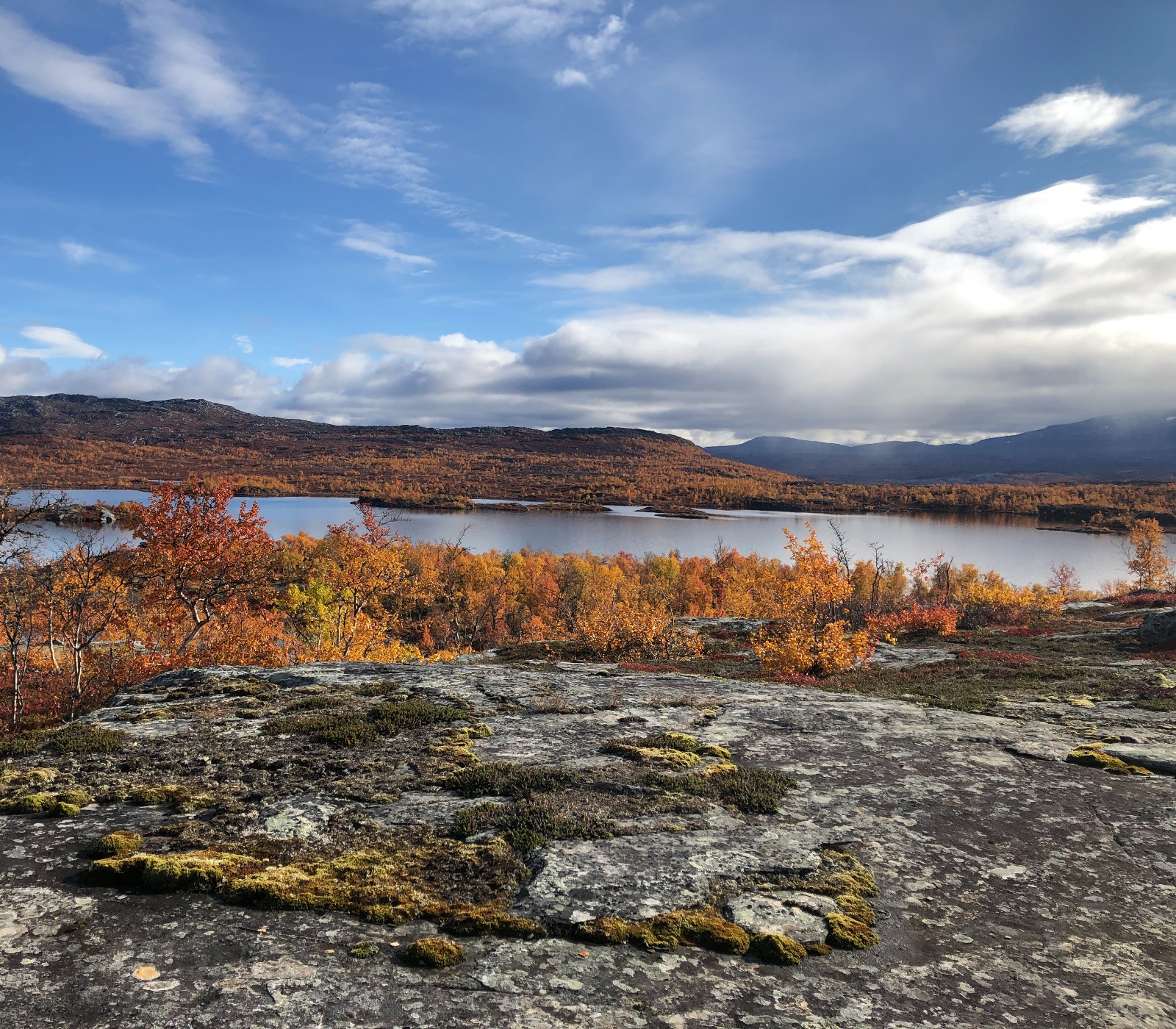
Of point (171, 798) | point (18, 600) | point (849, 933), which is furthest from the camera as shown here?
point (18, 600)

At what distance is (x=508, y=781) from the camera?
8031mm

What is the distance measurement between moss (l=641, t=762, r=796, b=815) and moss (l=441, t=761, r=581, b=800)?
1093mm

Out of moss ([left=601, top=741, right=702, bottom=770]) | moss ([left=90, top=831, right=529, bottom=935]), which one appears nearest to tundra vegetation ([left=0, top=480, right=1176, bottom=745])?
moss ([left=601, top=741, right=702, bottom=770])

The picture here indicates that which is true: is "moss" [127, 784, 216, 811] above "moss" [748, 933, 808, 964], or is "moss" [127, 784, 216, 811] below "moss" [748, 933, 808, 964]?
below

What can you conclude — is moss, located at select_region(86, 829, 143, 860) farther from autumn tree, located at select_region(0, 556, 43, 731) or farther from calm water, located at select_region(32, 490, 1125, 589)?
calm water, located at select_region(32, 490, 1125, 589)

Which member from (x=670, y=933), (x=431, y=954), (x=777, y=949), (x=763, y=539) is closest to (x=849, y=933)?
(x=777, y=949)

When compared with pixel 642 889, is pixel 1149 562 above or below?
below

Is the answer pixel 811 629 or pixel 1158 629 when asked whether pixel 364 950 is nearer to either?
pixel 811 629

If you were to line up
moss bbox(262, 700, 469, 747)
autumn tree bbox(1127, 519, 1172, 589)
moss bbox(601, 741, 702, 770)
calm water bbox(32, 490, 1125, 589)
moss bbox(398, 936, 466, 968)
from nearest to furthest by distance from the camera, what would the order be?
1. moss bbox(398, 936, 466, 968)
2. moss bbox(601, 741, 702, 770)
3. moss bbox(262, 700, 469, 747)
4. autumn tree bbox(1127, 519, 1172, 589)
5. calm water bbox(32, 490, 1125, 589)

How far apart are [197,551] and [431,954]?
2626 centimetres

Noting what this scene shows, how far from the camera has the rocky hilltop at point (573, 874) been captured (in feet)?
14.8

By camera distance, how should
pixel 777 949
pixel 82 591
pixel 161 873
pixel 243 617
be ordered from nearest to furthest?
pixel 777 949
pixel 161 873
pixel 82 591
pixel 243 617

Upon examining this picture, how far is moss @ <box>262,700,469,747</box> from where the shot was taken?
947cm

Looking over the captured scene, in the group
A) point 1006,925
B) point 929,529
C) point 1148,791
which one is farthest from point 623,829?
point 929,529
